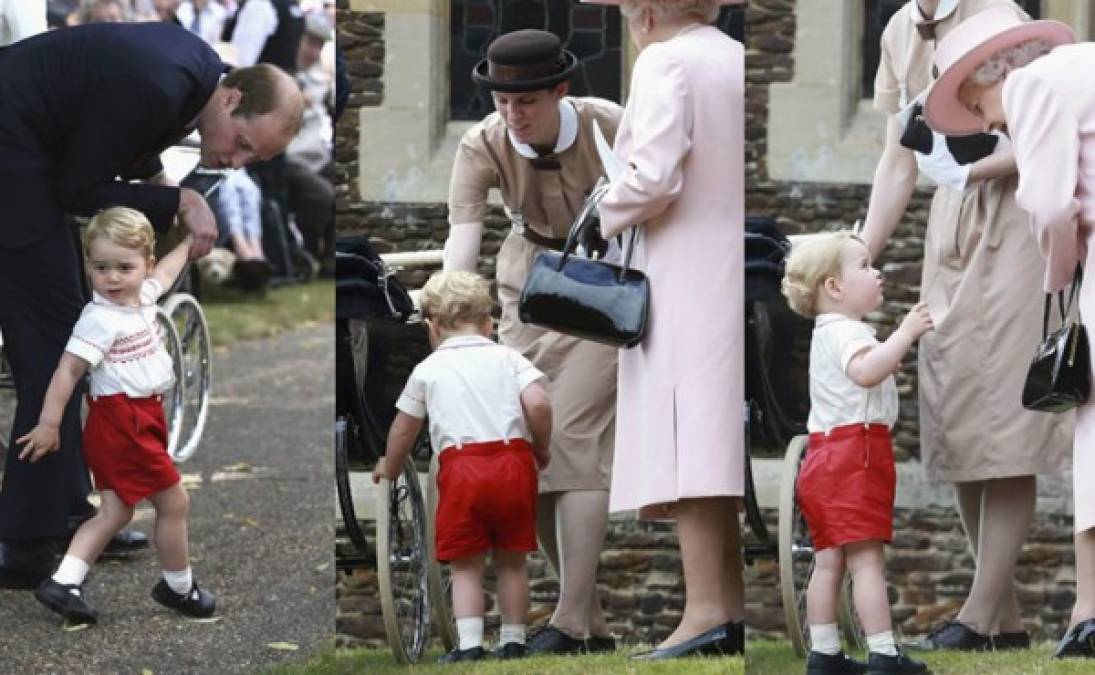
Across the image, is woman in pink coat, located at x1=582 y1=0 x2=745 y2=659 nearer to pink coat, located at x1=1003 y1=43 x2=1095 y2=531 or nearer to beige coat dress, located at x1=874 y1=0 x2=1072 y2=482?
beige coat dress, located at x1=874 y1=0 x2=1072 y2=482

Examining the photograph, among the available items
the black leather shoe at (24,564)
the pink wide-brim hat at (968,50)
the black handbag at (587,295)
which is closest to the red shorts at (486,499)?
the black handbag at (587,295)

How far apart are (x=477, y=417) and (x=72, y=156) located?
1745mm

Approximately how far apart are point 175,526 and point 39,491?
0.42 meters

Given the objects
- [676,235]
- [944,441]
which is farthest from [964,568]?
[676,235]

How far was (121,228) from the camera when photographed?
6797 millimetres

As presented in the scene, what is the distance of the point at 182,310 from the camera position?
9.55 metres

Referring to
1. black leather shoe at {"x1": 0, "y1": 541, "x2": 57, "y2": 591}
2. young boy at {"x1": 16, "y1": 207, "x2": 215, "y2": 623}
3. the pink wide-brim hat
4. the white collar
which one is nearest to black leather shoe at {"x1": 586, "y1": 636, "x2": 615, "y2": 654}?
the white collar

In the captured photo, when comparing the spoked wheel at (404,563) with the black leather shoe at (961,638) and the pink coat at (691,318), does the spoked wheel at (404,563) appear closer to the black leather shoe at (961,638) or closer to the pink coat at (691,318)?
the pink coat at (691,318)

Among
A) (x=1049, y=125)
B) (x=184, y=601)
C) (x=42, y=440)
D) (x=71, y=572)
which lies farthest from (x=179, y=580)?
(x=1049, y=125)

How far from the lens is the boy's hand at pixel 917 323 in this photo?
5.34 m

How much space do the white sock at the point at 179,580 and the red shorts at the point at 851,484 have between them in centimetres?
229

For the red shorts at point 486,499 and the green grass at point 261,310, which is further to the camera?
the green grass at point 261,310

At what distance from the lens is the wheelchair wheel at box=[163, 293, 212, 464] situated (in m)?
9.45

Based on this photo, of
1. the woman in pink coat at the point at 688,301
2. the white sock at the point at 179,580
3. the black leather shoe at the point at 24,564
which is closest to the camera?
the woman in pink coat at the point at 688,301
